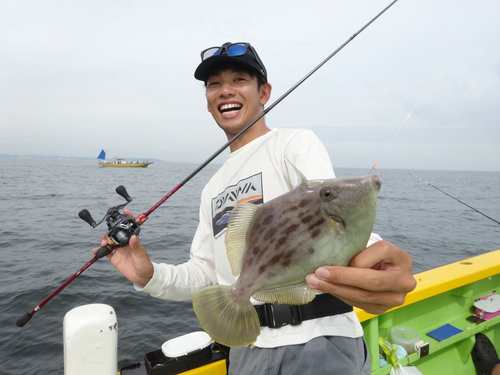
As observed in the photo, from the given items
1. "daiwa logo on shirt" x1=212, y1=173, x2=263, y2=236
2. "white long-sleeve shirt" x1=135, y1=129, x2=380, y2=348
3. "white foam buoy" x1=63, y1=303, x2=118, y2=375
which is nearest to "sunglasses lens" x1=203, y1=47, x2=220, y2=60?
"white long-sleeve shirt" x1=135, y1=129, x2=380, y2=348

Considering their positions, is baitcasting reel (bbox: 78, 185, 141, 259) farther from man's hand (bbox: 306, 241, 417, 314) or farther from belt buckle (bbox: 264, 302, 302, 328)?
man's hand (bbox: 306, 241, 417, 314)

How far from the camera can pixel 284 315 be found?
6.13 ft

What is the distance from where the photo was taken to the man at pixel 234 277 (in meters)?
1.36

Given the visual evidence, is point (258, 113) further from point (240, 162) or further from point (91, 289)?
point (91, 289)

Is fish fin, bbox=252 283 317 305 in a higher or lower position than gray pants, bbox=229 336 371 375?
higher

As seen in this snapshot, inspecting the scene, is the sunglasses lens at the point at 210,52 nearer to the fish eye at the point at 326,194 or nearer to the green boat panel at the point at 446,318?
the fish eye at the point at 326,194

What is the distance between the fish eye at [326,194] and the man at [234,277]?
281 mm

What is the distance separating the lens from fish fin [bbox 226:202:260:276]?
155 cm

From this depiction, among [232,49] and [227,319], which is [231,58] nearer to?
[232,49]

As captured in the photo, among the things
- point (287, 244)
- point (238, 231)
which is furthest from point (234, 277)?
point (287, 244)

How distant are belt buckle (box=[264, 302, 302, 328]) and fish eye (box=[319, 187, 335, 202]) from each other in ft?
2.70

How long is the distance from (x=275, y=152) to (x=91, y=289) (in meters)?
8.67

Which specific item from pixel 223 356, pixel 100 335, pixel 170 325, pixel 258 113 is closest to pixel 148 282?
pixel 100 335

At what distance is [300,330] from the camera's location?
1870 mm
